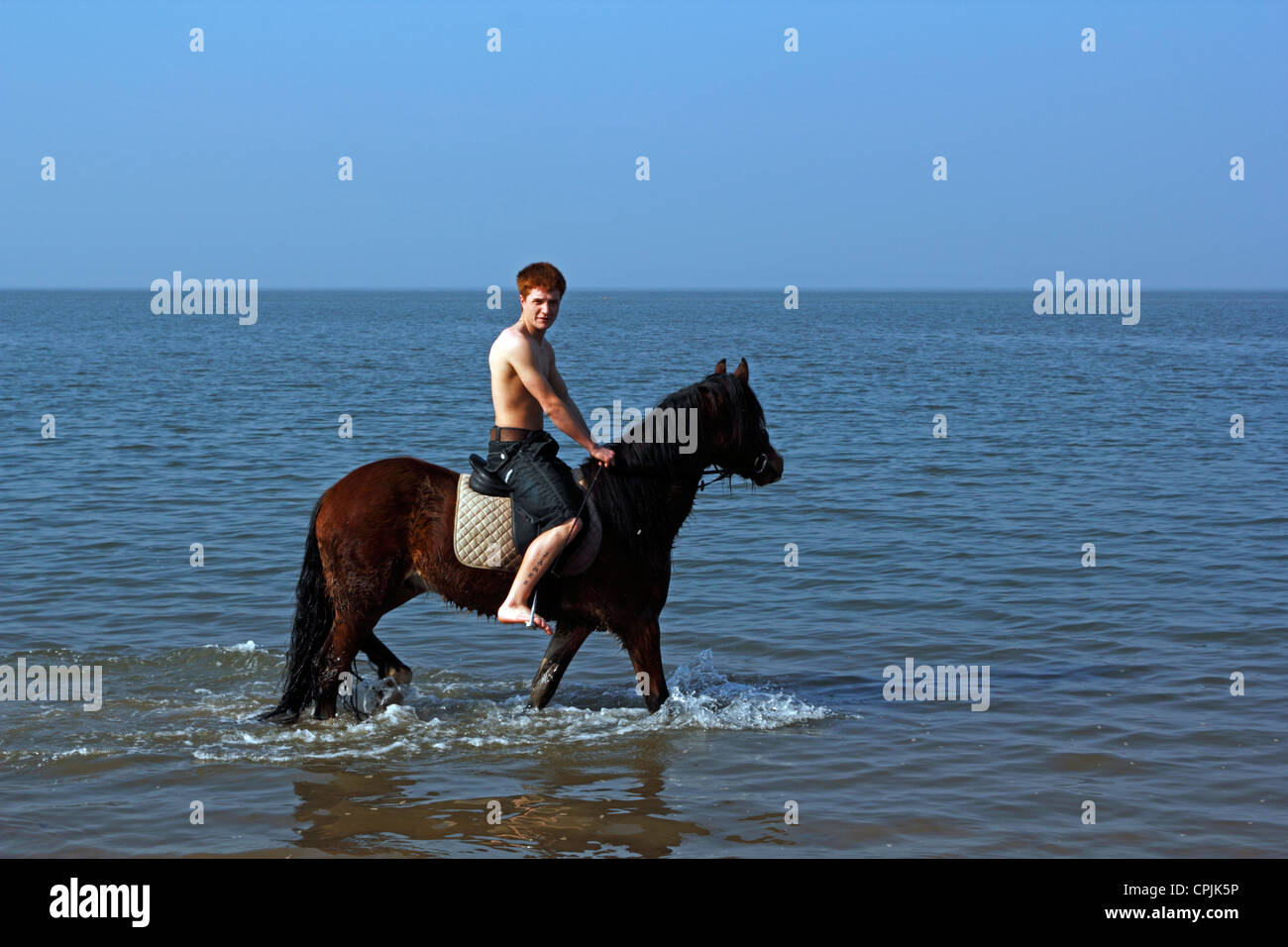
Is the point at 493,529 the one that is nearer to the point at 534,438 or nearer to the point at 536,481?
the point at 536,481

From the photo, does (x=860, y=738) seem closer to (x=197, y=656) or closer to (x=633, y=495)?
(x=633, y=495)

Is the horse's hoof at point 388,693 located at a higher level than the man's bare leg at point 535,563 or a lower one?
lower

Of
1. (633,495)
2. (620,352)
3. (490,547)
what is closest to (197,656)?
(490,547)

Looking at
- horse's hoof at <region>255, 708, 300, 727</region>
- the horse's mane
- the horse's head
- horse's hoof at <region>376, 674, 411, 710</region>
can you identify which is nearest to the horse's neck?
the horse's mane

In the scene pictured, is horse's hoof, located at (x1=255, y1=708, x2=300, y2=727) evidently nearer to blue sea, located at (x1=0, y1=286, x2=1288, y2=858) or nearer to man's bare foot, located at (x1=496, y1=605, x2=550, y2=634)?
blue sea, located at (x1=0, y1=286, x2=1288, y2=858)

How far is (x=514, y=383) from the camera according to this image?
7.71 m

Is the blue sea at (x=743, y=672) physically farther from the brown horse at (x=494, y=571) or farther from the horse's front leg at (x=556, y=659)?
the brown horse at (x=494, y=571)

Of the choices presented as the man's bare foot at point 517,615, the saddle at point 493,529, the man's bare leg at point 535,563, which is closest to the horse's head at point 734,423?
the saddle at point 493,529

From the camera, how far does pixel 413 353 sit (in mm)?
60406

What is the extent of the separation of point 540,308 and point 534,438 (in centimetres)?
82

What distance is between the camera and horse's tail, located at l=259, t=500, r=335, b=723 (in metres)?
8.29

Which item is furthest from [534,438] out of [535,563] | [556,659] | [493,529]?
[556,659]

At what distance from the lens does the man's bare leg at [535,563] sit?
7.69 meters
